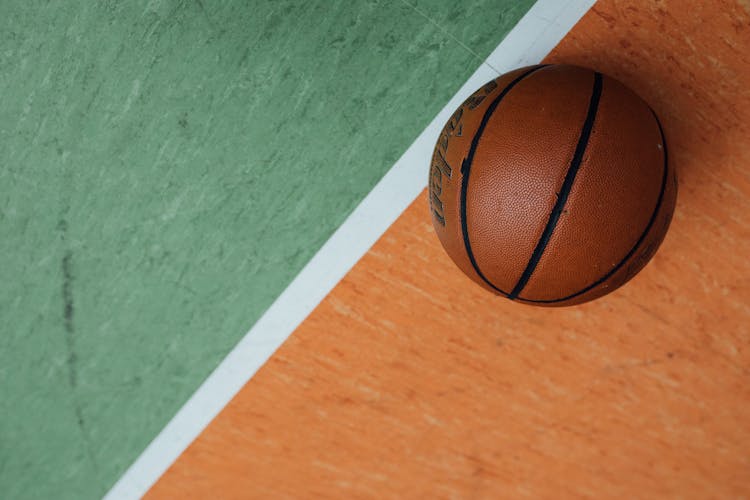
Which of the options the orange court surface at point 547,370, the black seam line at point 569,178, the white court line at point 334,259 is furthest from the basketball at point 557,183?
the orange court surface at point 547,370

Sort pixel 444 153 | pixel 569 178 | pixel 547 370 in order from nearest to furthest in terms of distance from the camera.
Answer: pixel 569 178
pixel 444 153
pixel 547 370

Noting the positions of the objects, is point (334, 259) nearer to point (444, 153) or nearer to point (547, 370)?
point (444, 153)

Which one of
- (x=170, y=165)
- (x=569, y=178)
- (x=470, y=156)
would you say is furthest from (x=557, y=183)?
(x=170, y=165)

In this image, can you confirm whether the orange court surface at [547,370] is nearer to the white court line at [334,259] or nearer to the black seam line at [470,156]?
the white court line at [334,259]

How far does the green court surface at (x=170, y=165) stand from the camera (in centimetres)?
198

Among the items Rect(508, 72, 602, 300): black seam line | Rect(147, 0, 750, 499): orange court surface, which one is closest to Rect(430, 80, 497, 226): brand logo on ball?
Rect(508, 72, 602, 300): black seam line

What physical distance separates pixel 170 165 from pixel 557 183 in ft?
4.35

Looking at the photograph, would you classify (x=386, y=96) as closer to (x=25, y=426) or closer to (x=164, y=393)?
(x=164, y=393)

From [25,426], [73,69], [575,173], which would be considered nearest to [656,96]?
[575,173]

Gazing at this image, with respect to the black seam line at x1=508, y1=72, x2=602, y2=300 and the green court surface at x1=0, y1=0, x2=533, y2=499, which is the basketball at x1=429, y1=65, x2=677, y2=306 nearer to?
the black seam line at x1=508, y1=72, x2=602, y2=300

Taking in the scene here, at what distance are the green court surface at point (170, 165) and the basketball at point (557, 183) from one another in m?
0.48

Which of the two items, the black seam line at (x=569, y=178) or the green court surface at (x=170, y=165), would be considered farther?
the green court surface at (x=170, y=165)

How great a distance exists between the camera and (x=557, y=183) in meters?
1.48

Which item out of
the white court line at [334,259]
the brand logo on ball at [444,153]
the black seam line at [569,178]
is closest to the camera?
the black seam line at [569,178]
